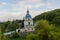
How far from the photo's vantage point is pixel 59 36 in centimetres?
2828

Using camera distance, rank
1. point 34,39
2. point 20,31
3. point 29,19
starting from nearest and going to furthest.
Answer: point 34,39
point 20,31
point 29,19

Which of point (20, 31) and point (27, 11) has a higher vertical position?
point (27, 11)

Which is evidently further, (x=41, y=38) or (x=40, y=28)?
(x=40, y=28)

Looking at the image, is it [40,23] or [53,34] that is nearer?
[53,34]

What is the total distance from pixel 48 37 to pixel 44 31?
1.09 meters

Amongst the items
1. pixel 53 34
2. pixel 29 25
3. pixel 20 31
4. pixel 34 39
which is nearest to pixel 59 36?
pixel 53 34

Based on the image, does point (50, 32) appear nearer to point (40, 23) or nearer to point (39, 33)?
point (39, 33)

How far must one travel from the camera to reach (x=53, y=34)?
2836 centimetres

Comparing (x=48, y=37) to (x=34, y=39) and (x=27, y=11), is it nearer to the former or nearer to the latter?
(x=34, y=39)

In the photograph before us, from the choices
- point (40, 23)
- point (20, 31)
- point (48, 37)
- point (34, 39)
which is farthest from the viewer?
point (20, 31)

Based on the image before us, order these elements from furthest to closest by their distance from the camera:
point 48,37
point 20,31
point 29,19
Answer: point 29,19 → point 20,31 → point 48,37

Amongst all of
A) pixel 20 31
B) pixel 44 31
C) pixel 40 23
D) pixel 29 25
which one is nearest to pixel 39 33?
pixel 44 31

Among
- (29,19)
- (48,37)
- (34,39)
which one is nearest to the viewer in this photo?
(48,37)

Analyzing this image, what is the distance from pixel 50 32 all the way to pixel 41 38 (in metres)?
1.34
